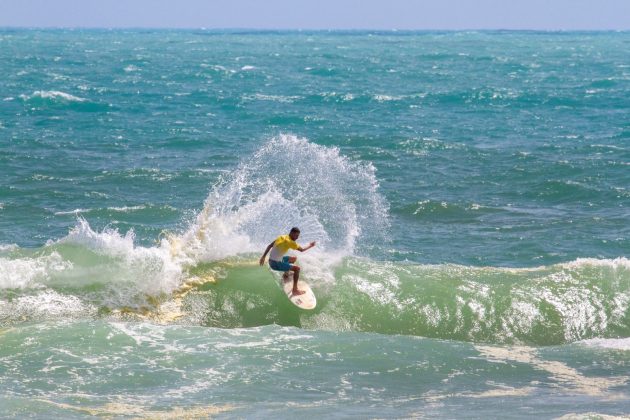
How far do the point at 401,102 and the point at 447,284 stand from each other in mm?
38022

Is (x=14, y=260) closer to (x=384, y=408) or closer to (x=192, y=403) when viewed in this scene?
(x=192, y=403)

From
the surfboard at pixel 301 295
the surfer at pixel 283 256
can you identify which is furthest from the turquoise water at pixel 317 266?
the surfer at pixel 283 256

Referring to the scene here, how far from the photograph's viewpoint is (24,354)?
14469mm

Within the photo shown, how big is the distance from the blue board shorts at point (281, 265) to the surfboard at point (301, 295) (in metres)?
0.32

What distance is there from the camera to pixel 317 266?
18969 millimetres

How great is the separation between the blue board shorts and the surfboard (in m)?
0.32

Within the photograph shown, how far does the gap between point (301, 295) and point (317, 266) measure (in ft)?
4.67

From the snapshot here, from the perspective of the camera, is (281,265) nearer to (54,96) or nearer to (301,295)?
(301,295)

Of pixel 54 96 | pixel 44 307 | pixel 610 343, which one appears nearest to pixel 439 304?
pixel 610 343

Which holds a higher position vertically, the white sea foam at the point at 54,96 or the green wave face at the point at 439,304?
the white sea foam at the point at 54,96

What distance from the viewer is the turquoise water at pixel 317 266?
13.5 meters

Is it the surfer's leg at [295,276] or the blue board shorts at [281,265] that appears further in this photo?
the blue board shorts at [281,265]

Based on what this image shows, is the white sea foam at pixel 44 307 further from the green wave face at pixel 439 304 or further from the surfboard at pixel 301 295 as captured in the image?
the surfboard at pixel 301 295

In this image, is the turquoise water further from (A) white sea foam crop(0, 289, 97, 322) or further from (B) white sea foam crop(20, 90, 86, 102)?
(B) white sea foam crop(20, 90, 86, 102)
